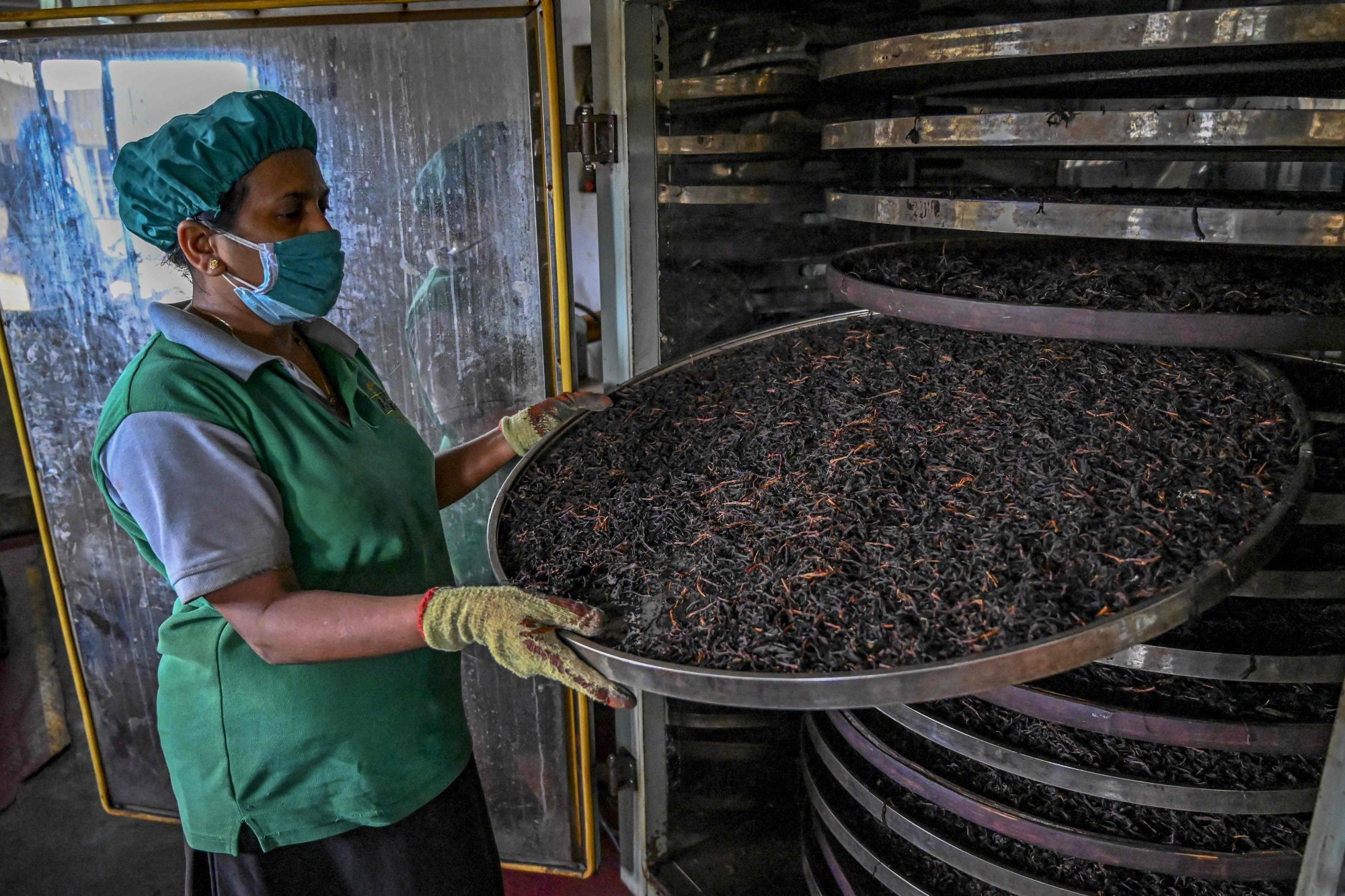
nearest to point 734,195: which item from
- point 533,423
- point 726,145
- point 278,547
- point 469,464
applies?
point 726,145

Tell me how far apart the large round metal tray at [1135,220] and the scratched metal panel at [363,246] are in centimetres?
114

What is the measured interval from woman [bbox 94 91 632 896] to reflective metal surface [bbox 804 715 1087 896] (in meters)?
0.73

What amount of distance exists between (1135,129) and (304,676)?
60.7 inches

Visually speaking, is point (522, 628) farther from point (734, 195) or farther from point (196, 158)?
point (734, 195)

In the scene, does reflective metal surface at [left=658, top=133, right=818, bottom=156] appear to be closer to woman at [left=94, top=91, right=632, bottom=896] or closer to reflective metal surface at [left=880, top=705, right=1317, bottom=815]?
woman at [left=94, top=91, right=632, bottom=896]

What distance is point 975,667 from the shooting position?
1003 mm

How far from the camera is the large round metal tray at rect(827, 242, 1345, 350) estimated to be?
129 cm

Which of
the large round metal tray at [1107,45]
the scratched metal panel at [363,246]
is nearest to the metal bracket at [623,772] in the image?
the scratched metal panel at [363,246]

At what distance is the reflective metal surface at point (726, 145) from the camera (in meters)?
2.23

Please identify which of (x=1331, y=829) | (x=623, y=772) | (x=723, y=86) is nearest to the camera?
(x=1331, y=829)

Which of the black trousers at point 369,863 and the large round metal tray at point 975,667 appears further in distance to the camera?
the black trousers at point 369,863

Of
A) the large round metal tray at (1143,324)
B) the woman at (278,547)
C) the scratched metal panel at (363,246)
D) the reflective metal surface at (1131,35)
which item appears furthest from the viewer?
the scratched metal panel at (363,246)

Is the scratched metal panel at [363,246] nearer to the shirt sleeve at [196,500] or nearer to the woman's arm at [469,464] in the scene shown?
the woman's arm at [469,464]

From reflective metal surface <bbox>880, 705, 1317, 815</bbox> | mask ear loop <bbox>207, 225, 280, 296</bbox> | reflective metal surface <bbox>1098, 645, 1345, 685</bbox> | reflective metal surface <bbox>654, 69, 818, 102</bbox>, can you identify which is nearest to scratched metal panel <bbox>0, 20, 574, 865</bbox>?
reflective metal surface <bbox>654, 69, 818, 102</bbox>
